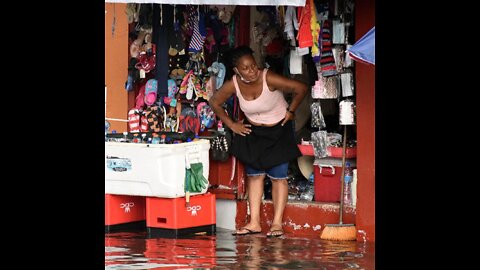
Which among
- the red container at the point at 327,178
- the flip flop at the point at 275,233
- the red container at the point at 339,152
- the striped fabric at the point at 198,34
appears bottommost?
the flip flop at the point at 275,233

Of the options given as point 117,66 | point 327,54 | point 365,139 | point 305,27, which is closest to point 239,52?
point 305,27

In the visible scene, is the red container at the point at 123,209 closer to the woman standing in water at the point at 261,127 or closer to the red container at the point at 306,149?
the woman standing in water at the point at 261,127

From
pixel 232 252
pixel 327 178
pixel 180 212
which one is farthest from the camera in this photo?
pixel 327 178

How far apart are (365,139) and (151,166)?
2.28 metres

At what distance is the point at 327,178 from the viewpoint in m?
11.9

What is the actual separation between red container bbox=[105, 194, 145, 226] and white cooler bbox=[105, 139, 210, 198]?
0.19m

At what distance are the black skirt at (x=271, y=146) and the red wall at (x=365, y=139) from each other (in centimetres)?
93

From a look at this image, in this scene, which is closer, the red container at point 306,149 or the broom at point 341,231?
the broom at point 341,231

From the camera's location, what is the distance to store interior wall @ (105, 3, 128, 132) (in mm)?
13117

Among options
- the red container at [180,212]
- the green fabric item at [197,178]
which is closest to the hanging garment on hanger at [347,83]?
the green fabric item at [197,178]

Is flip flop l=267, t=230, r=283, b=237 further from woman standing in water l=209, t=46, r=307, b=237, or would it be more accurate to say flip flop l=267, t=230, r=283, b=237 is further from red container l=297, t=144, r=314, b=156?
red container l=297, t=144, r=314, b=156

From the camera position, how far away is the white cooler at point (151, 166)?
11672 mm

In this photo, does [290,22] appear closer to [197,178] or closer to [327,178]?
[327,178]
